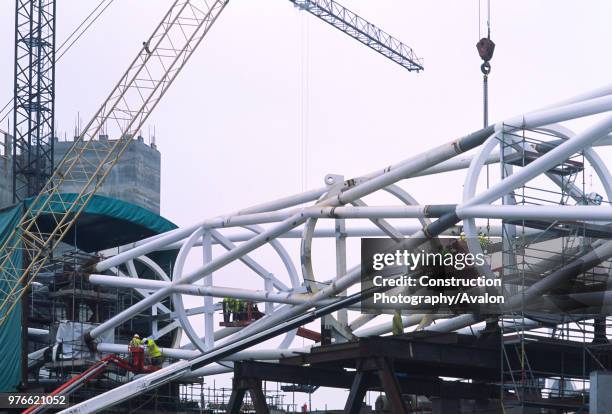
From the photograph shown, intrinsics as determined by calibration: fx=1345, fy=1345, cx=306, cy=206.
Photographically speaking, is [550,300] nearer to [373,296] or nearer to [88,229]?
[373,296]

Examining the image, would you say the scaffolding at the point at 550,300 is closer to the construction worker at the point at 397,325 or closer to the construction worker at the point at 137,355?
the construction worker at the point at 397,325

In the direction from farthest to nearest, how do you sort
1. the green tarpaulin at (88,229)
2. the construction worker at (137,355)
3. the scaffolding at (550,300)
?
the green tarpaulin at (88,229)
the construction worker at (137,355)
the scaffolding at (550,300)

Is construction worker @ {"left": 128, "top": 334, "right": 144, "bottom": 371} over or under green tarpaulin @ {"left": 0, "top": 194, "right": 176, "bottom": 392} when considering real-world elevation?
under

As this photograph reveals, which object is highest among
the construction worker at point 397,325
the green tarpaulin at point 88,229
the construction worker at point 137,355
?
the green tarpaulin at point 88,229

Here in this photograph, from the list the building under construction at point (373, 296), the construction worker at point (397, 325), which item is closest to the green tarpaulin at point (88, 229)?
the building under construction at point (373, 296)

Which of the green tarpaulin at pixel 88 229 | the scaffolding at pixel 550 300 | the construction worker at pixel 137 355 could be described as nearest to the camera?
the scaffolding at pixel 550 300

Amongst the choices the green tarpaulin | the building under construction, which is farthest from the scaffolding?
the green tarpaulin

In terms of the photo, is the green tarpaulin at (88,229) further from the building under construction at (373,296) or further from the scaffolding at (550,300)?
the scaffolding at (550,300)

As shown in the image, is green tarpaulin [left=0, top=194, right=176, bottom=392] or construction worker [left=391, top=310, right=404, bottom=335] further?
green tarpaulin [left=0, top=194, right=176, bottom=392]

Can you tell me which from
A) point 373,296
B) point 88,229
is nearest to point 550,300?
point 373,296

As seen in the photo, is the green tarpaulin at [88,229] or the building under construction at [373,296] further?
the green tarpaulin at [88,229]

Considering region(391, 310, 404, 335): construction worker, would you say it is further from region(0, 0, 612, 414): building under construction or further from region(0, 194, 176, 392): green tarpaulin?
region(0, 194, 176, 392): green tarpaulin

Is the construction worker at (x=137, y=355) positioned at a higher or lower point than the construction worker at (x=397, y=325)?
lower

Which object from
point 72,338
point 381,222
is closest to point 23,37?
point 72,338
